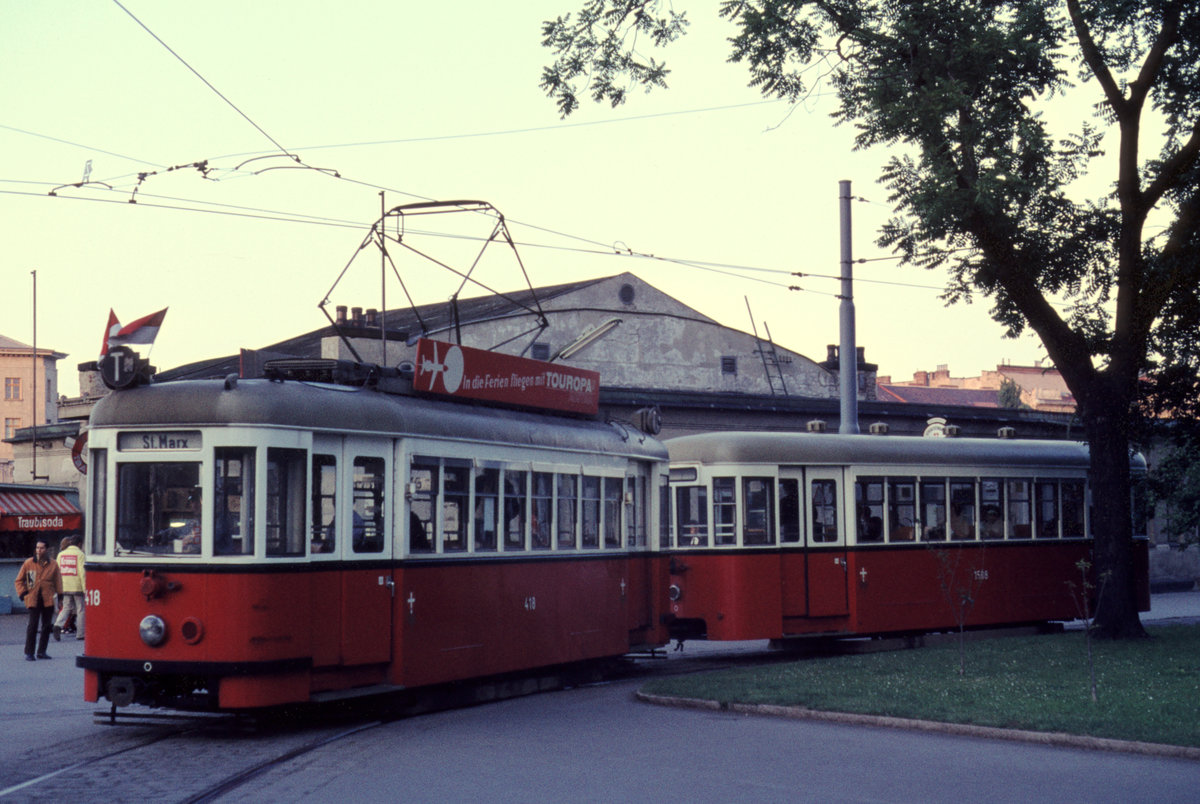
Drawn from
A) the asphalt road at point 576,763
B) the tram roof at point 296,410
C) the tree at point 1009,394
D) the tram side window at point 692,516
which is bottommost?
the asphalt road at point 576,763

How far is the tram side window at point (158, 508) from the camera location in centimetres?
1155

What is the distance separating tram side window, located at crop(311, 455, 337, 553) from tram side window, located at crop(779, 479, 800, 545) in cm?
845

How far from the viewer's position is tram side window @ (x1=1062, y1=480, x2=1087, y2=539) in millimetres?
23219

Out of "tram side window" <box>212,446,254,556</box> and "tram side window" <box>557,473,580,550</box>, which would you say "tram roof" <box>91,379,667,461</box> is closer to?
"tram side window" <box>212,446,254,556</box>

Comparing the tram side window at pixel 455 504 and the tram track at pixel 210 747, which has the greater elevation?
the tram side window at pixel 455 504

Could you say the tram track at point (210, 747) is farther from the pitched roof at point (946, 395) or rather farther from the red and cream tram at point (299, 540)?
the pitched roof at point (946, 395)

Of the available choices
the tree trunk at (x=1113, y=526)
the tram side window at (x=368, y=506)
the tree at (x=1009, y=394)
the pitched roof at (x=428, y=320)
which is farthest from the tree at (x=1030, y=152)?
the tree at (x=1009, y=394)

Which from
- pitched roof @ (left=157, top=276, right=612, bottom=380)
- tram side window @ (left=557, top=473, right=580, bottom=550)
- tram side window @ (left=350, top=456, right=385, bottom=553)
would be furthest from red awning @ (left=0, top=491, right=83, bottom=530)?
tram side window @ (left=350, top=456, right=385, bottom=553)

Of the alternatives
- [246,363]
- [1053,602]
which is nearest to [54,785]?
[246,363]

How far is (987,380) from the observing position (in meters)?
109

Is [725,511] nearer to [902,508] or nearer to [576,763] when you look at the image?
[902,508]

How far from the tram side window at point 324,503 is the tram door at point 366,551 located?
0.08 metres

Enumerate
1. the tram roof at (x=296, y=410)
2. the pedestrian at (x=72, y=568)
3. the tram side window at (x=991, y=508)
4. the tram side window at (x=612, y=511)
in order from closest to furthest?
the tram roof at (x=296, y=410)
the tram side window at (x=612, y=511)
the tram side window at (x=991, y=508)
the pedestrian at (x=72, y=568)

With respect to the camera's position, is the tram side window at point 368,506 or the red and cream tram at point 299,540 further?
the tram side window at point 368,506
